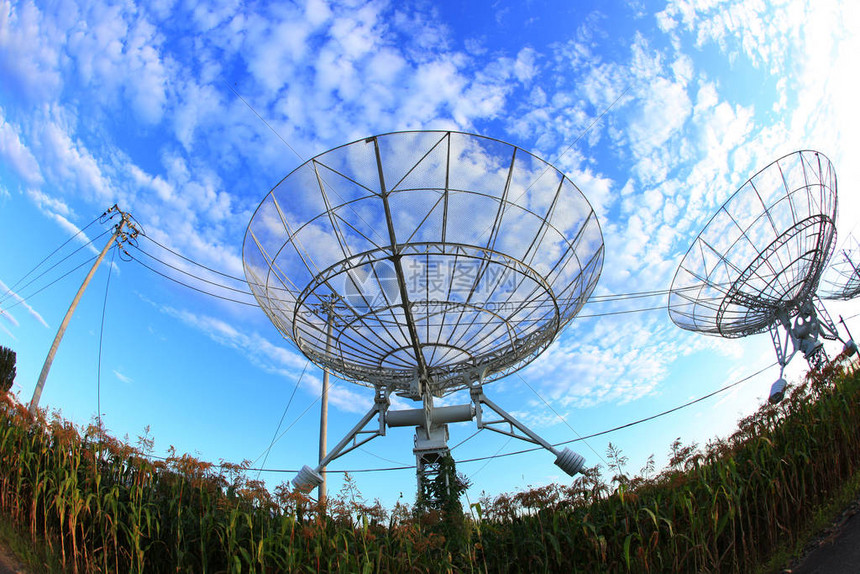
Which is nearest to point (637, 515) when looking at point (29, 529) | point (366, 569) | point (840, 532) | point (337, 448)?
point (840, 532)

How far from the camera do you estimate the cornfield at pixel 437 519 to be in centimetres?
559

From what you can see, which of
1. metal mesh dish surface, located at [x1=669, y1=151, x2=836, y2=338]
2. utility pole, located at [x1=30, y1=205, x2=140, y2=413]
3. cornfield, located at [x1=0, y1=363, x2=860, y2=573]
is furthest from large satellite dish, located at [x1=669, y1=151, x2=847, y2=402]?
utility pole, located at [x1=30, y1=205, x2=140, y2=413]

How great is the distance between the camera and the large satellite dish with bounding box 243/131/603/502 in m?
13.1

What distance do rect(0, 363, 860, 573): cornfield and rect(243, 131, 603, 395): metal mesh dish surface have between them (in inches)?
287

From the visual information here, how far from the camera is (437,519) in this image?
7.34m

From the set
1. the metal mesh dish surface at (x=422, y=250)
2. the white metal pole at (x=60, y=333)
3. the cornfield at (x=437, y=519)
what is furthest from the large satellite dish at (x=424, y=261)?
the white metal pole at (x=60, y=333)

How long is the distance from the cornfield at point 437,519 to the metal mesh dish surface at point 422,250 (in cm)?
730

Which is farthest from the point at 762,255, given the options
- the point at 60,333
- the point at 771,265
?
the point at 60,333

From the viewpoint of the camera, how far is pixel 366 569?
5.27 metres

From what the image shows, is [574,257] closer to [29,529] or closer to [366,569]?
[366,569]

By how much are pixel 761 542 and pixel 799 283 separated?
20.4m

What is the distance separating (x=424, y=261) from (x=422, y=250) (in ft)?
1.59

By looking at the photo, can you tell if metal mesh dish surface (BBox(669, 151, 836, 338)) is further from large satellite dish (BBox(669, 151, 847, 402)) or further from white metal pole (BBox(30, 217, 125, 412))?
white metal pole (BBox(30, 217, 125, 412))

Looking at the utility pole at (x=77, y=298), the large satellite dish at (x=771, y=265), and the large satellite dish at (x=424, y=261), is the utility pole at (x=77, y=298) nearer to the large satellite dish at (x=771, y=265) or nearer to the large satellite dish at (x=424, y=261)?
the large satellite dish at (x=424, y=261)
